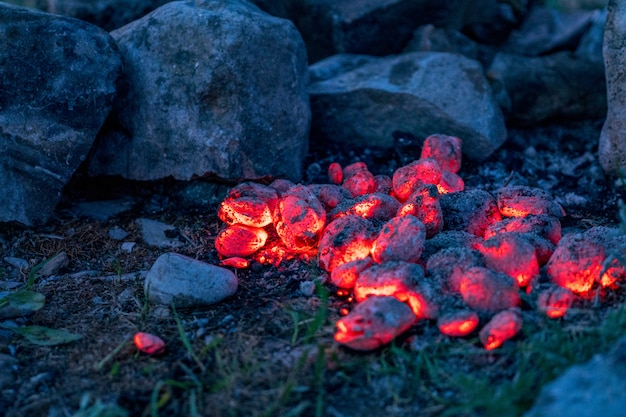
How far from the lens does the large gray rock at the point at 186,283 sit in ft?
8.44

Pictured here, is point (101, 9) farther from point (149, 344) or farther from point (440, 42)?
point (149, 344)

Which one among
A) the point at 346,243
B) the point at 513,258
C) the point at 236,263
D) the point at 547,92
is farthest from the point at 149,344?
the point at 547,92

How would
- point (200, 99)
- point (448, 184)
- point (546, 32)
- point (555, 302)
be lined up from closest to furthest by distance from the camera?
1. point (555, 302)
2. point (448, 184)
3. point (200, 99)
4. point (546, 32)

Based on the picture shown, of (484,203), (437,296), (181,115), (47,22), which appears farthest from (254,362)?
(47,22)

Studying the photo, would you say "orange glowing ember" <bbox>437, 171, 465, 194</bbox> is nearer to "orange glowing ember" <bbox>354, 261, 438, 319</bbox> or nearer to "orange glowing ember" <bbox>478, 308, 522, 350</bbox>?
"orange glowing ember" <bbox>354, 261, 438, 319</bbox>

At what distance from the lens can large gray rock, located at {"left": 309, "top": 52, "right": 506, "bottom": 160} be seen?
3848 mm

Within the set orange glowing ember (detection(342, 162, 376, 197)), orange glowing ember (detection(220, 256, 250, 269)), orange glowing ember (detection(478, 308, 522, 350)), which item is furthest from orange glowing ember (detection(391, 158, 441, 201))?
orange glowing ember (detection(478, 308, 522, 350))

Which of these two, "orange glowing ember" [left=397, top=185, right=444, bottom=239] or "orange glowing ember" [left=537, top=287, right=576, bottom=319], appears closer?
"orange glowing ember" [left=537, top=287, right=576, bottom=319]

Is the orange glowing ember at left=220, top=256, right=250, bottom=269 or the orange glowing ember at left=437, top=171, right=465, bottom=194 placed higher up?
the orange glowing ember at left=437, top=171, right=465, bottom=194

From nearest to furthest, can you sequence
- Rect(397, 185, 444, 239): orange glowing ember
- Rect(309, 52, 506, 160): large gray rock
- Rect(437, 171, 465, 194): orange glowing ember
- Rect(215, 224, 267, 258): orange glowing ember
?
Rect(397, 185, 444, 239): orange glowing ember < Rect(215, 224, 267, 258): orange glowing ember < Rect(437, 171, 465, 194): orange glowing ember < Rect(309, 52, 506, 160): large gray rock

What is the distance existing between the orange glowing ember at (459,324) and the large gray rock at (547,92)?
7.60 feet

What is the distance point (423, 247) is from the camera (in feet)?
8.54

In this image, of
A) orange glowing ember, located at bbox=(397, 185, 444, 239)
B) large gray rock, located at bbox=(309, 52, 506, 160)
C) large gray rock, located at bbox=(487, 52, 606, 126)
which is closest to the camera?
orange glowing ember, located at bbox=(397, 185, 444, 239)

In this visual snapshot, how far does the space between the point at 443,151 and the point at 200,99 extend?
1239 millimetres
